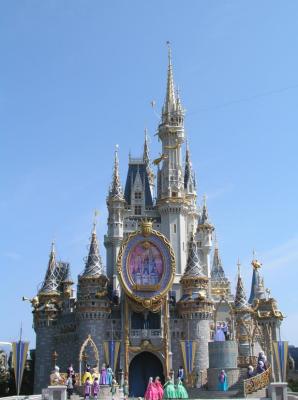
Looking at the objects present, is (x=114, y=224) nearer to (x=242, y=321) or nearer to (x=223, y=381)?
(x=242, y=321)

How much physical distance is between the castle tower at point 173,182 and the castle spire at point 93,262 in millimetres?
11732

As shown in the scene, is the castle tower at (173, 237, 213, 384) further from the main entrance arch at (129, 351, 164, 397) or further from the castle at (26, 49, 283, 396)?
the main entrance arch at (129, 351, 164, 397)

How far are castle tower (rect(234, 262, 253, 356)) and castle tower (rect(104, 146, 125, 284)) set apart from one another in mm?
15673

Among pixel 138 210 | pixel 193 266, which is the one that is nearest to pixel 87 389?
pixel 193 266

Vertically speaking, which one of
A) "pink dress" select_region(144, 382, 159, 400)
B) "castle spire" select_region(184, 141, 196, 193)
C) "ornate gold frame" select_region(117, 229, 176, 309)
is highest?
"castle spire" select_region(184, 141, 196, 193)

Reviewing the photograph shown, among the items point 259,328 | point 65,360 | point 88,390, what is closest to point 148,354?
point 65,360

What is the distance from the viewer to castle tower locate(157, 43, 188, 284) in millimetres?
71875

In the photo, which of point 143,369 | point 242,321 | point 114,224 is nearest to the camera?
point 143,369

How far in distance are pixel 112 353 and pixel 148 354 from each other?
4.87 meters

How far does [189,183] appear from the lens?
281 ft

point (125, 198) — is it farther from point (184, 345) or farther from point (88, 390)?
point (88, 390)

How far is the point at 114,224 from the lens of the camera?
7319 centimetres

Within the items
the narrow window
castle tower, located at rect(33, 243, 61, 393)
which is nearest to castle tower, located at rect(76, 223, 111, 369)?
castle tower, located at rect(33, 243, 61, 393)

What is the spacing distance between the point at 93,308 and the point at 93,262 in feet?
18.1
